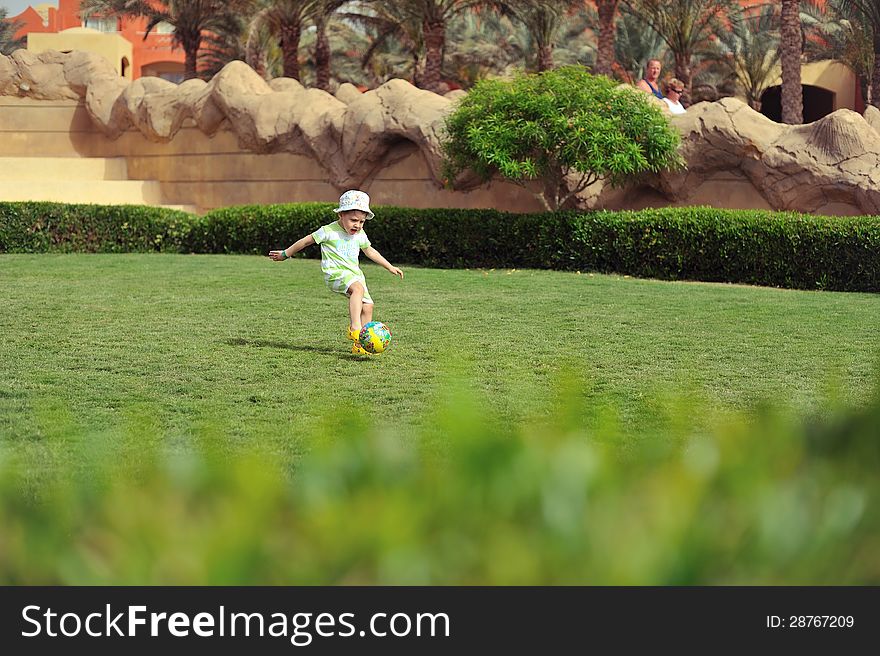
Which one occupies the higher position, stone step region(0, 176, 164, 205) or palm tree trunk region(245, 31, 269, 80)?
palm tree trunk region(245, 31, 269, 80)

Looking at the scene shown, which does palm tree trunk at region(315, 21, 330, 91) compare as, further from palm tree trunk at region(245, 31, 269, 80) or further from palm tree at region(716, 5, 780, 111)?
palm tree at region(716, 5, 780, 111)

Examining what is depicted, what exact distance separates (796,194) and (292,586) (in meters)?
17.1

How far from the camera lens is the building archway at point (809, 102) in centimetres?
3772

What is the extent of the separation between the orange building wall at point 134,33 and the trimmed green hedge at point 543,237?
32.3 metres

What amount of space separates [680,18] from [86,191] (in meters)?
15.4

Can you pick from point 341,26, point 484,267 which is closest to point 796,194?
point 484,267

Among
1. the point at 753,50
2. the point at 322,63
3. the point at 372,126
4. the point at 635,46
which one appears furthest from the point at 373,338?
the point at 635,46

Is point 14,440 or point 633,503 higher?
point 633,503

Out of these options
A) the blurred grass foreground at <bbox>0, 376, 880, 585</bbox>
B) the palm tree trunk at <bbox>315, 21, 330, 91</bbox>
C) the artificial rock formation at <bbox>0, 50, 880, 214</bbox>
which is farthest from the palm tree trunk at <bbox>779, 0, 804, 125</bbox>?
the blurred grass foreground at <bbox>0, 376, 880, 585</bbox>

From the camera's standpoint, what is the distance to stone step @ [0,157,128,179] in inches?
930

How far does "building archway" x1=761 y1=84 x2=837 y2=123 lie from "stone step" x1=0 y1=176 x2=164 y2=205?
2246 cm

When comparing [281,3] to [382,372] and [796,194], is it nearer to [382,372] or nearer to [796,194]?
[796,194]

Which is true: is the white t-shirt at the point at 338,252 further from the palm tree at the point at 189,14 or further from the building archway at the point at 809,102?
the building archway at the point at 809,102

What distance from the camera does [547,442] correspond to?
1902mm
